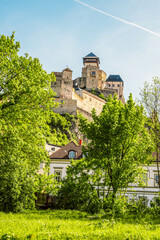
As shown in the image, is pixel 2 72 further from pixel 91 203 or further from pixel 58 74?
pixel 58 74

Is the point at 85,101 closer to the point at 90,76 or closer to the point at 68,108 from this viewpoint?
the point at 68,108

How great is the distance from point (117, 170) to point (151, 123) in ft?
22.9

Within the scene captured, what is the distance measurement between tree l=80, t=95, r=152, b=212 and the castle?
48856 millimetres

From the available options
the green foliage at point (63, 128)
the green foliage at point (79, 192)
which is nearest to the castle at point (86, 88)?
the green foliage at point (63, 128)

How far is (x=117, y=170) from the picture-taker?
1695 centimetres

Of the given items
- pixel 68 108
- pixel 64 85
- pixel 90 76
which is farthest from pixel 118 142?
pixel 90 76

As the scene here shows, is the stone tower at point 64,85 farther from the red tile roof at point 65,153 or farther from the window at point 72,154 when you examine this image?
the window at point 72,154

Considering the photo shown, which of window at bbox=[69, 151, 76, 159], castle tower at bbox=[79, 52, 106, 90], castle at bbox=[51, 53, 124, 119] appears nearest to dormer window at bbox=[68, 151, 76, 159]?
window at bbox=[69, 151, 76, 159]

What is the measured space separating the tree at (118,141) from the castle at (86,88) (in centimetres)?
4886

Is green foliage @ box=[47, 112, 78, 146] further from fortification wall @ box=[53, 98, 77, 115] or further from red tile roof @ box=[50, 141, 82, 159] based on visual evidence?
red tile roof @ box=[50, 141, 82, 159]

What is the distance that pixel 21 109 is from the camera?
15812mm

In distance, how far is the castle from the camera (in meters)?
80.4

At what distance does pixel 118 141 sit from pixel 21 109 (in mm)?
6568

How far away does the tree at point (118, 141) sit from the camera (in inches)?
701
